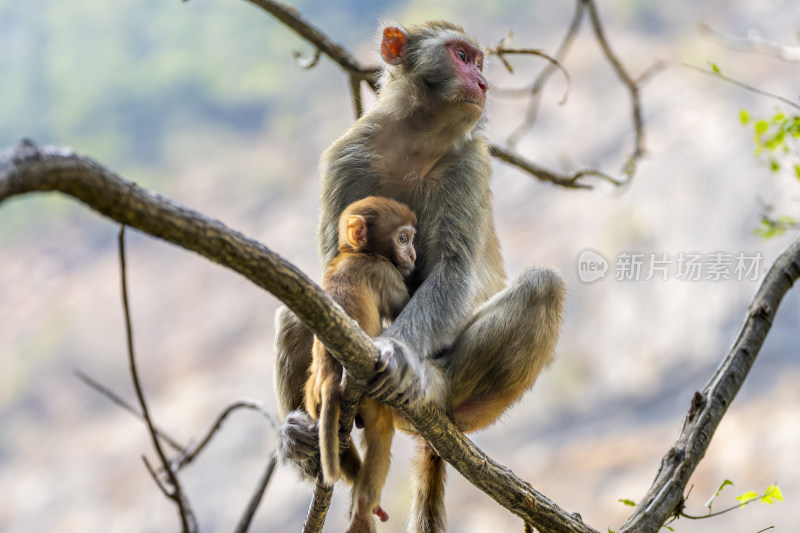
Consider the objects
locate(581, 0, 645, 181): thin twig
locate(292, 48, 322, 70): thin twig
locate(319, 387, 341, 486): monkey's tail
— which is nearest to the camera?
locate(319, 387, 341, 486): monkey's tail

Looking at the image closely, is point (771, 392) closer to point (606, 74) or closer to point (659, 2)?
point (606, 74)

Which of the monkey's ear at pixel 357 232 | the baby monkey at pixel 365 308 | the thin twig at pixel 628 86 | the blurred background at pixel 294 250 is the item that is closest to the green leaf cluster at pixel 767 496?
the baby monkey at pixel 365 308

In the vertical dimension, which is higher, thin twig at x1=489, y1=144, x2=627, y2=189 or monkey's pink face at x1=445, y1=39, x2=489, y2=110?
thin twig at x1=489, y1=144, x2=627, y2=189

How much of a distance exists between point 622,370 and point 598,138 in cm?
593

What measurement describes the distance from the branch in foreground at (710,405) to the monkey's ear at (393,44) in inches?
83.2

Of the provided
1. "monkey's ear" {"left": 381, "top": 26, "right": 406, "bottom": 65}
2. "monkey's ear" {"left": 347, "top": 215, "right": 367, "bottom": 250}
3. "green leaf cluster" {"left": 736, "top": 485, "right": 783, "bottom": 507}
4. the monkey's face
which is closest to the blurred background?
"green leaf cluster" {"left": 736, "top": 485, "right": 783, "bottom": 507}

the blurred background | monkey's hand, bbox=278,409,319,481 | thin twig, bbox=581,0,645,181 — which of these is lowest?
monkey's hand, bbox=278,409,319,481

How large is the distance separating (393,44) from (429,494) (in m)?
2.20

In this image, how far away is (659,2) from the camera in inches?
906

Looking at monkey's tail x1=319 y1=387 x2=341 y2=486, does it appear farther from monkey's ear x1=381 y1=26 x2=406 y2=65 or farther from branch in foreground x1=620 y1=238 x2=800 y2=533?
monkey's ear x1=381 y1=26 x2=406 y2=65

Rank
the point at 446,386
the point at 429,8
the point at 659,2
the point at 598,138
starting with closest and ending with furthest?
1. the point at 446,386
2. the point at 598,138
3. the point at 659,2
4. the point at 429,8

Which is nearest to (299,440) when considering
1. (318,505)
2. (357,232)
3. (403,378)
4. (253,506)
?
(318,505)

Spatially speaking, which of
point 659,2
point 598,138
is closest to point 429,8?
point 659,2

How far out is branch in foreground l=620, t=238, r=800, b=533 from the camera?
335 cm
